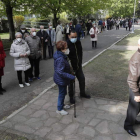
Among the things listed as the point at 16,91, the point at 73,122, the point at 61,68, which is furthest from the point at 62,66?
the point at 16,91

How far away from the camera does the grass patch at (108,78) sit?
522 cm

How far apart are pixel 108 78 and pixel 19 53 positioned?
317 cm

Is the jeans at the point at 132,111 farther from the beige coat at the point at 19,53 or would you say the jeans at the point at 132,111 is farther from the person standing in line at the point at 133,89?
the beige coat at the point at 19,53

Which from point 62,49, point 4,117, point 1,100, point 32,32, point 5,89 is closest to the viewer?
point 62,49

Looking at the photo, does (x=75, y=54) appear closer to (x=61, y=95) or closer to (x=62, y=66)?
(x=62, y=66)

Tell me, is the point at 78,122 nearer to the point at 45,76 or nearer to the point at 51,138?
the point at 51,138

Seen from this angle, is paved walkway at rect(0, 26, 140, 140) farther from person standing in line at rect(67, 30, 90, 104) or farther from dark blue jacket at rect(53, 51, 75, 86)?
dark blue jacket at rect(53, 51, 75, 86)

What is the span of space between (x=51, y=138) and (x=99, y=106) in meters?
1.59

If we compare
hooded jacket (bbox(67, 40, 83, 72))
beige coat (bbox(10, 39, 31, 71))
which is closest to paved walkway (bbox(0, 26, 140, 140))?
hooded jacket (bbox(67, 40, 83, 72))

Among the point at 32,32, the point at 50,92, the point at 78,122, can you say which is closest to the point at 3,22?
the point at 32,32

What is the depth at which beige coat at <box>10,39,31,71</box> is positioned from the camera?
18.0 feet

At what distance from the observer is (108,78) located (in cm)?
642

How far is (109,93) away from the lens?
17.1 feet

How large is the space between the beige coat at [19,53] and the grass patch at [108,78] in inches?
84.0
